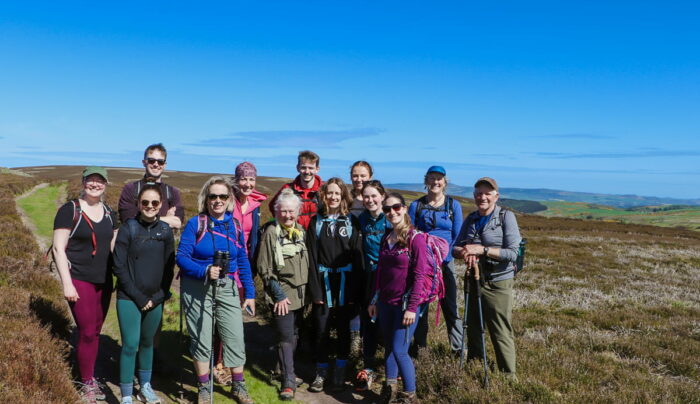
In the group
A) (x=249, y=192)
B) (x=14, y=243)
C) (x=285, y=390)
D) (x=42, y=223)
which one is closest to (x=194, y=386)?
(x=285, y=390)

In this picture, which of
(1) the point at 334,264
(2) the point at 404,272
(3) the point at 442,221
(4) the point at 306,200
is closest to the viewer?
(2) the point at 404,272

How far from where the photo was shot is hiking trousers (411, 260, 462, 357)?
559 cm

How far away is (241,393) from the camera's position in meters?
4.90

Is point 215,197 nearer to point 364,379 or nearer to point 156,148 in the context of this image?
point 156,148

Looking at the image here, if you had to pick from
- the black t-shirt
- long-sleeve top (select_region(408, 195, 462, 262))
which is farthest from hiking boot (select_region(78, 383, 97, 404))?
long-sleeve top (select_region(408, 195, 462, 262))

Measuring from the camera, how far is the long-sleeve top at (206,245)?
14.9 ft

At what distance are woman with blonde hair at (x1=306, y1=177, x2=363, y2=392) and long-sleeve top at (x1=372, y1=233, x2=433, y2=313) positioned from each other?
1.79 feet

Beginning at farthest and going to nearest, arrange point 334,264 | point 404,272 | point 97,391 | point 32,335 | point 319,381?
point 319,381 < point 334,264 < point 32,335 < point 404,272 < point 97,391

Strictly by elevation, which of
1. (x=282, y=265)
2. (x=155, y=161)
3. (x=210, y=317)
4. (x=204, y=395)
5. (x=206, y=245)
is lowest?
(x=204, y=395)

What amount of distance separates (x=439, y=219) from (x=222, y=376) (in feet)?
11.0

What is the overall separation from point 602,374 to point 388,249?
3.46 metres

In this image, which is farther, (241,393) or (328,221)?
(328,221)

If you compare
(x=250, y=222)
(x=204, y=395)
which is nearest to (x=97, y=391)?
(x=204, y=395)

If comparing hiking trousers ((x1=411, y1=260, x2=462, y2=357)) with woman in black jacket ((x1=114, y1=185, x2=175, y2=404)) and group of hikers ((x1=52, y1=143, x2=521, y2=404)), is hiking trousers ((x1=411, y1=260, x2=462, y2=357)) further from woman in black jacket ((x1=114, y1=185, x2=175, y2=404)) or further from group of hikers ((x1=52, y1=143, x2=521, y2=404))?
woman in black jacket ((x1=114, y1=185, x2=175, y2=404))
